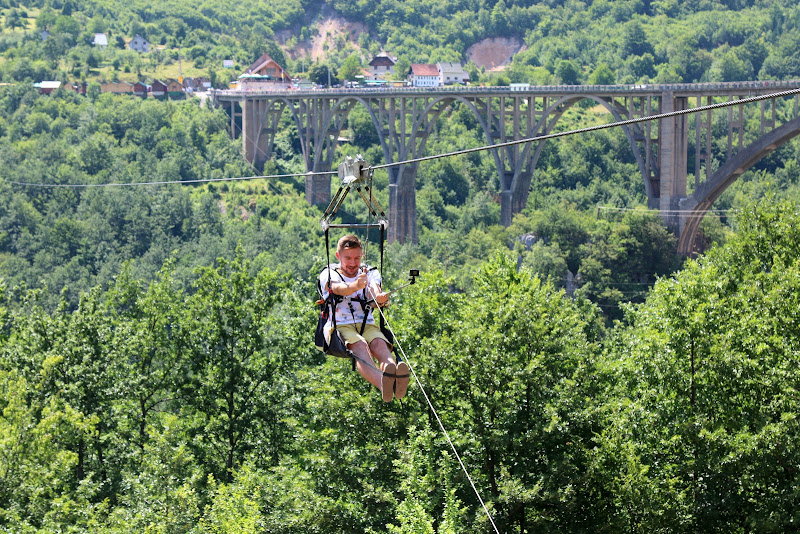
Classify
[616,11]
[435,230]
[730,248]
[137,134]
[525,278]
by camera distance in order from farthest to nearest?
[616,11] < [137,134] < [435,230] < [730,248] < [525,278]

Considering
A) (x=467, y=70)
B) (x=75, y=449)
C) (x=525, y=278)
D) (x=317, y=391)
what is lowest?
(x=75, y=449)

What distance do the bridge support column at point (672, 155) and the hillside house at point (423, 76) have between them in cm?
5920

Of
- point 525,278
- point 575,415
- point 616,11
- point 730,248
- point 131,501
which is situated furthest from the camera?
point 616,11

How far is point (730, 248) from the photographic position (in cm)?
2833

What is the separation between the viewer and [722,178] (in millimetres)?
46969

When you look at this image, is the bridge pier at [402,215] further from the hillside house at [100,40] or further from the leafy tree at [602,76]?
the hillside house at [100,40]

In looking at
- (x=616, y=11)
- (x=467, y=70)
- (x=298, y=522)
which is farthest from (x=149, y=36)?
(x=298, y=522)

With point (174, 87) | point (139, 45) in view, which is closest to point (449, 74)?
point (174, 87)

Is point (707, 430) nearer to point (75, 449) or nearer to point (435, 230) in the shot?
point (75, 449)

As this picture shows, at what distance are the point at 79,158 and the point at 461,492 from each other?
234 ft

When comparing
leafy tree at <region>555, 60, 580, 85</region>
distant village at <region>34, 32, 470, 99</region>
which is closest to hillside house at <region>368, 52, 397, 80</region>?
distant village at <region>34, 32, 470, 99</region>

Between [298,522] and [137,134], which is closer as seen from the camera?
[298,522]

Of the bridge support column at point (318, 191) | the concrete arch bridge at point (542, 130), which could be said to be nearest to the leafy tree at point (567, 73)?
the concrete arch bridge at point (542, 130)

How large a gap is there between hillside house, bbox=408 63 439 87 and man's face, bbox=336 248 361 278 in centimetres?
9566
